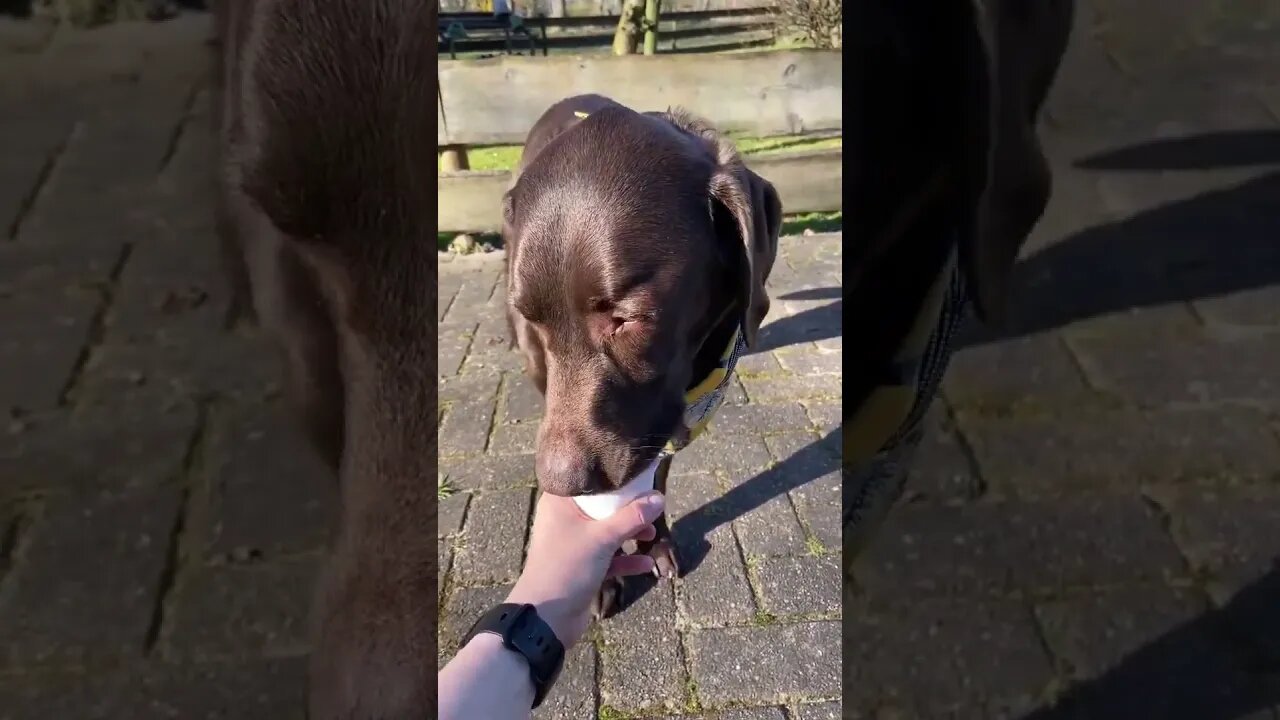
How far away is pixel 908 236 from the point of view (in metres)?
0.37

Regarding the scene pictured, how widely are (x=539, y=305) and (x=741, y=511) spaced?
74cm

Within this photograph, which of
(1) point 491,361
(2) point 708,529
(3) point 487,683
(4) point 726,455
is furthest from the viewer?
(1) point 491,361

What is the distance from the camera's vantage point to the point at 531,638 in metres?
1.03

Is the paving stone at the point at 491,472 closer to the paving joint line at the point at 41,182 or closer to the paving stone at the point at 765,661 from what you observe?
the paving stone at the point at 765,661

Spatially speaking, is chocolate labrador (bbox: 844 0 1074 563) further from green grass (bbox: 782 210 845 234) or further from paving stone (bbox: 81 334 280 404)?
green grass (bbox: 782 210 845 234)

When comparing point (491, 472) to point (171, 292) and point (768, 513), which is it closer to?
point (768, 513)

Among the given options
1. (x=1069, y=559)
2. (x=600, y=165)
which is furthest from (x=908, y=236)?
(x=600, y=165)

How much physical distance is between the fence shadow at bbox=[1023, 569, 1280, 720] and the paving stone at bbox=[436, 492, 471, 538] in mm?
1360

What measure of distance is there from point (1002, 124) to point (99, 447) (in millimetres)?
414

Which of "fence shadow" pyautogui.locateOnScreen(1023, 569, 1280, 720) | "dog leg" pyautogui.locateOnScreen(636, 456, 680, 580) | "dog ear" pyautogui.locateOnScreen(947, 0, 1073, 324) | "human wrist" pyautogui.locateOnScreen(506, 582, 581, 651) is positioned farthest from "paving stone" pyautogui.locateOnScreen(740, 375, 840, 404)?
"dog ear" pyautogui.locateOnScreen(947, 0, 1073, 324)

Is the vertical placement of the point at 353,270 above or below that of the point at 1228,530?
above

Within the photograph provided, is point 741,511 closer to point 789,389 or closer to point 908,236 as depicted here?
point 789,389

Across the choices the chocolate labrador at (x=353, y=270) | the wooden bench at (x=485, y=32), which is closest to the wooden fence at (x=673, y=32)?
the wooden bench at (x=485, y=32)

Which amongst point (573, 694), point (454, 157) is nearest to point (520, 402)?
point (573, 694)
